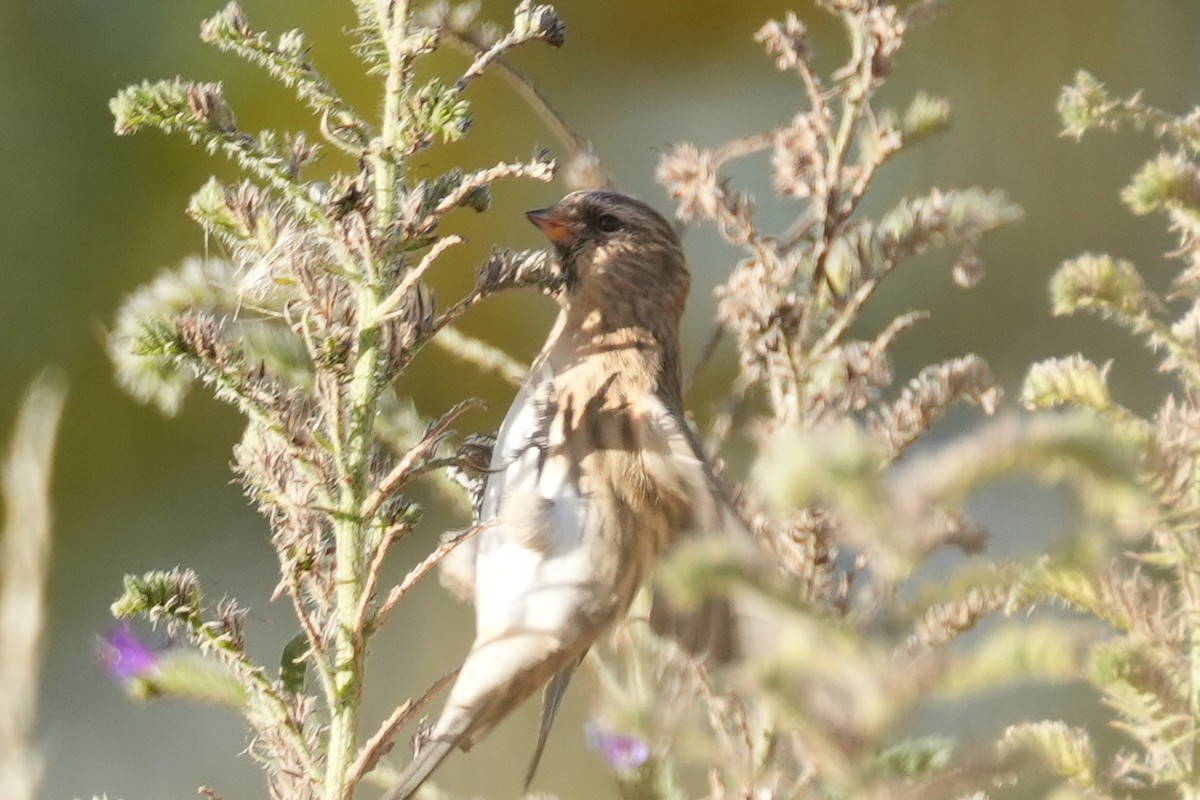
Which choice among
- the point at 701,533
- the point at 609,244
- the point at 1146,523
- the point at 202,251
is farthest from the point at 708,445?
→ the point at 202,251

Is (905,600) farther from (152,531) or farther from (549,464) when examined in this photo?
(152,531)

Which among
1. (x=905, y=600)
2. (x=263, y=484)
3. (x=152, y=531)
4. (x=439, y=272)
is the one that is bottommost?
(x=905, y=600)

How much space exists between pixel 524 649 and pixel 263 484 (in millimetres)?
557

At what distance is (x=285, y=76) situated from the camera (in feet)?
1.70

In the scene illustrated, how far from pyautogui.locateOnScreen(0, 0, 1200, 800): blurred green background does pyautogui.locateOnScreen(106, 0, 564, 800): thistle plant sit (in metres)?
1.07

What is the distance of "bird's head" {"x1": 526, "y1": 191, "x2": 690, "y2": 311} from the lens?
4.01ft

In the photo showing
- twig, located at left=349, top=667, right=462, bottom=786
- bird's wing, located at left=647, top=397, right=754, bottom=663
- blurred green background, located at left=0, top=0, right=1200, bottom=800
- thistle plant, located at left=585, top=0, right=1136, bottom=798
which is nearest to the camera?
thistle plant, located at left=585, top=0, right=1136, bottom=798

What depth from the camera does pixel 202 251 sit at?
5.96 ft

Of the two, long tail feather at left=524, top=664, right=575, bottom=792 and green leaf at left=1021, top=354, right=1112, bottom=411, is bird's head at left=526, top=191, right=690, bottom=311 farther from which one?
green leaf at left=1021, top=354, right=1112, bottom=411

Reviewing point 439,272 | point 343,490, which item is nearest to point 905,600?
point 343,490

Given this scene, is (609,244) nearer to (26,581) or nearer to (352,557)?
(352,557)

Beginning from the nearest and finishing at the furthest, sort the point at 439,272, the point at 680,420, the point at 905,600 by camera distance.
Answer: the point at 905,600, the point at 680,420, the point at 439,272

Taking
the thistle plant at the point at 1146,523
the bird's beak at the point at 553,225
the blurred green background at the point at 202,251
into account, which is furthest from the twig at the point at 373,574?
the blurred green background at the point at 202,251

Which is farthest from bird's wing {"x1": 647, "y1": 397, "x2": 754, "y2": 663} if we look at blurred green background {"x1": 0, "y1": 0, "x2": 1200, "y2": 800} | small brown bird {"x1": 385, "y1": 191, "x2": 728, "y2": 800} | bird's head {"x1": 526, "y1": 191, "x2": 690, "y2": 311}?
blurred green background {"x1": 0, "y1": 0, "x2": 1200, "y2": 800}
